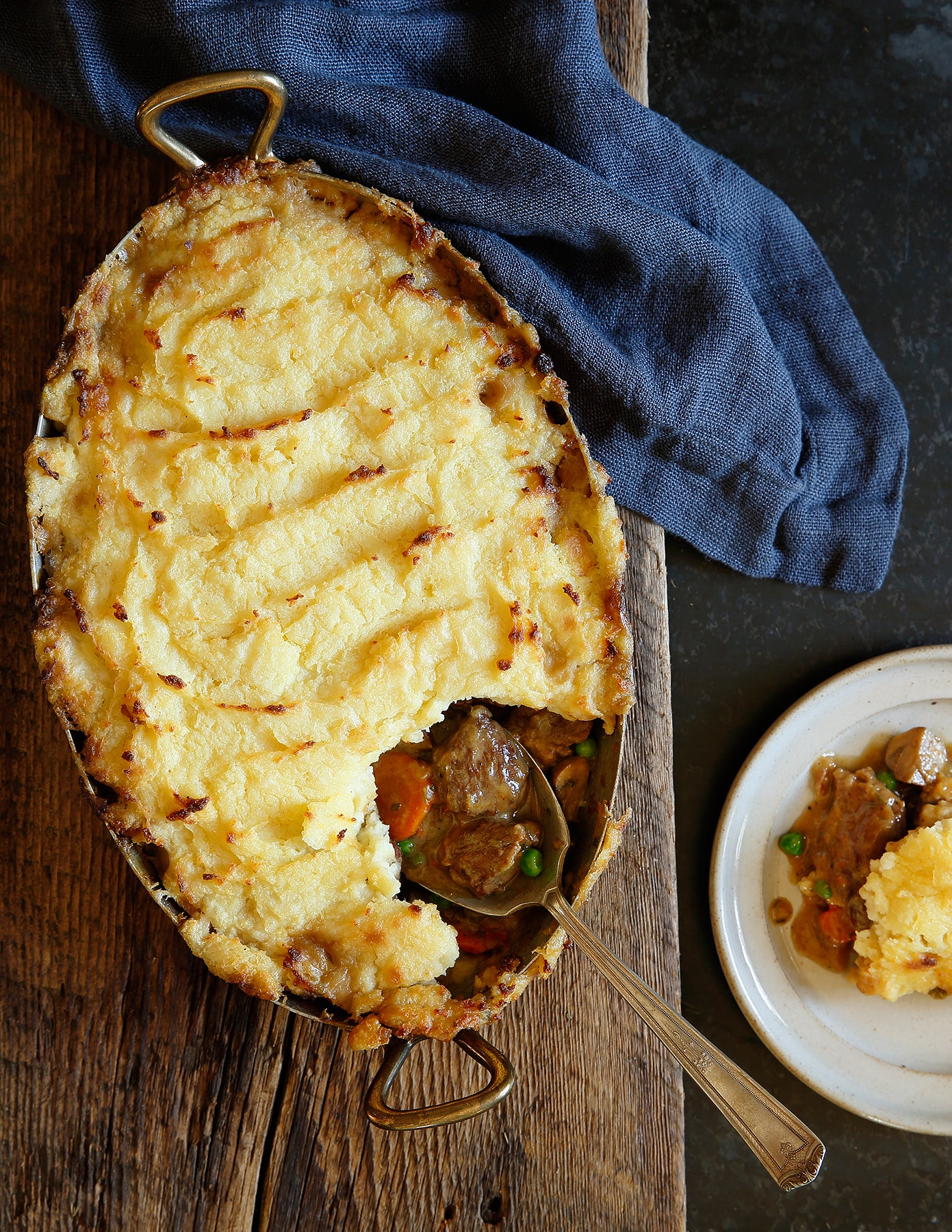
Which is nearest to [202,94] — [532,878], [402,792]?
[402,792]

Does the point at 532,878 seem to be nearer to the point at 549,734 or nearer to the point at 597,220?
the point at 549,734

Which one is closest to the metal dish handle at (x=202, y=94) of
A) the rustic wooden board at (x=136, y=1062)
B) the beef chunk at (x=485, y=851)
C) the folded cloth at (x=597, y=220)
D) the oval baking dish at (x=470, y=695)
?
the oval baking dish at (x=470, y=695)

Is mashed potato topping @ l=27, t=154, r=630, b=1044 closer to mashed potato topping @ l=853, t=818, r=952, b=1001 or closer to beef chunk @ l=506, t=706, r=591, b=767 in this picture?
beef chunk @ l=506, t=706, r=591, b=767

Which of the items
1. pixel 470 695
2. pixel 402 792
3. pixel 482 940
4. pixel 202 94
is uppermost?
pixel 202 94

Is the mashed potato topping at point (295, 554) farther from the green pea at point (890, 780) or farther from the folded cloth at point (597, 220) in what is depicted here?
the green pea at point (890, 780)

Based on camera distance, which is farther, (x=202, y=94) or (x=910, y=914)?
(x=910, y=914)

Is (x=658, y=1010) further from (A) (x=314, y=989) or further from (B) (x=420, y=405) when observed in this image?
(B) (x=420, y=405)

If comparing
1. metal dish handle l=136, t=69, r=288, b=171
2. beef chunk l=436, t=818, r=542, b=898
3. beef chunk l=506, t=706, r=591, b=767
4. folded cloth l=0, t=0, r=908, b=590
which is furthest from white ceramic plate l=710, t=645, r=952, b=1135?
metal dish handle l=136, t=69, r=288, b=171
